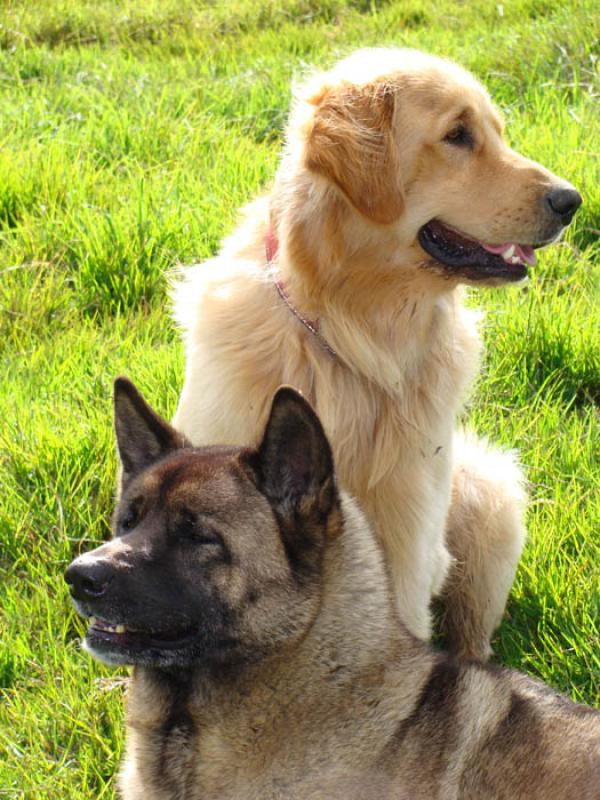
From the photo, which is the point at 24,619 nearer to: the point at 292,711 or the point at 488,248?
the point at 292,711

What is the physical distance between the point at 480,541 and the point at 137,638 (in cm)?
185

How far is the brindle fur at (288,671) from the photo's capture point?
10.5 ft

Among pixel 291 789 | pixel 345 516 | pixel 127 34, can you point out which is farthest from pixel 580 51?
pixel 291 789

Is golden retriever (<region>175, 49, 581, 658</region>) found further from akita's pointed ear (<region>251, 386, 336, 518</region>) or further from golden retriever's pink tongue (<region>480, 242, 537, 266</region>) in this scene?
akita's pointed ear (<region>251, 386, 336, 518</region>)

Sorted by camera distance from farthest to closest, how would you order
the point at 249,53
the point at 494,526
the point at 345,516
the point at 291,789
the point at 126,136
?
the point at 249,53
the point at 126,136
the point at 494,526
the point at 345,516
the point at 291,789

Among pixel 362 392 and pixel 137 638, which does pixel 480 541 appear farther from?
pixel 137 638

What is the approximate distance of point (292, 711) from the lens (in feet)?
10.9

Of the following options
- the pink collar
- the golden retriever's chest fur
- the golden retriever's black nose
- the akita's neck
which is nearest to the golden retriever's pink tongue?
the golden retriever's black nose

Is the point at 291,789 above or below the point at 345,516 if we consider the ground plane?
below

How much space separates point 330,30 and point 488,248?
217 inches

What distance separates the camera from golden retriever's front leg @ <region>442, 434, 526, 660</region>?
4.55 m

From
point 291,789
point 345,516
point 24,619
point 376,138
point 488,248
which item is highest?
point 376,138

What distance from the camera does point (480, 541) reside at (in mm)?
4715

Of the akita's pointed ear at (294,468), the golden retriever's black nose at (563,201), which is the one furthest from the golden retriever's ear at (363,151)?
the akita's pointed ear at (294,468)
